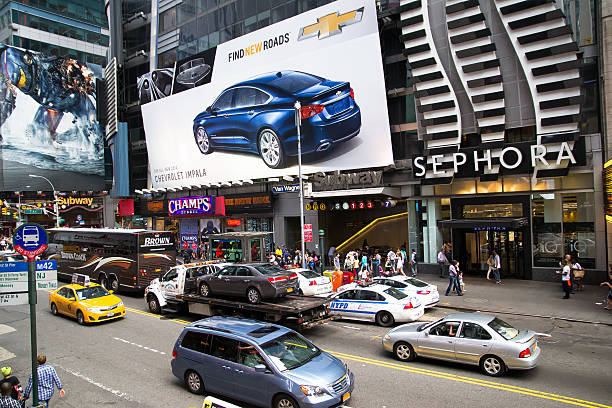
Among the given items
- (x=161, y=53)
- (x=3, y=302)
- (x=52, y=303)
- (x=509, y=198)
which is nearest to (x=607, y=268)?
(x=509, y=198)

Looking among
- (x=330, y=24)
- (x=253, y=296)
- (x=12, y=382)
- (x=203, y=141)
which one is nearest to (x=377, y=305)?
(x=253, y=296)

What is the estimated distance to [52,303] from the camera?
18.4 meters

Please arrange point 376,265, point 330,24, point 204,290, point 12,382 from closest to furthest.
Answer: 1. point 12,382
2. point 204,290
3. point 376,265
4. point 330,24

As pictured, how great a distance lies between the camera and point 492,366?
10.2 metres

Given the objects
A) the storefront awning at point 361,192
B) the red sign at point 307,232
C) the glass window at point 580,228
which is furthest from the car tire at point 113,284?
the glass window at point 580,228

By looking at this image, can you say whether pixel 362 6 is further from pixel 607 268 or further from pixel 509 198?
pixel 607 268

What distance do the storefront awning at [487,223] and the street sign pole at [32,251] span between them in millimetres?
20815

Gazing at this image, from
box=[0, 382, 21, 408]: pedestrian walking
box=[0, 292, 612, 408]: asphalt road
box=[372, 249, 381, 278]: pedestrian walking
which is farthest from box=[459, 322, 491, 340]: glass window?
box=[372, 249, 381, 278]: pedestrian walking

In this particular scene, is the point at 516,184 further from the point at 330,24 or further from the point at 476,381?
the point at 476,381

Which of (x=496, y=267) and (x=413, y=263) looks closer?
(x=496, y=267)

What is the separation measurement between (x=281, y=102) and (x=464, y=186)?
1414cm

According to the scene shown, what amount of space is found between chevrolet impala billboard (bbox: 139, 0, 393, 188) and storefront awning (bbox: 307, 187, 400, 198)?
85.0 inches

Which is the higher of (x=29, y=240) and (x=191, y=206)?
(x=191, y=206)

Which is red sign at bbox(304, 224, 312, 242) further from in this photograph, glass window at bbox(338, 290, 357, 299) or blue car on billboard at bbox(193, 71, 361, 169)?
blue car on billboard at bbox(193, 71, 361, 169)
